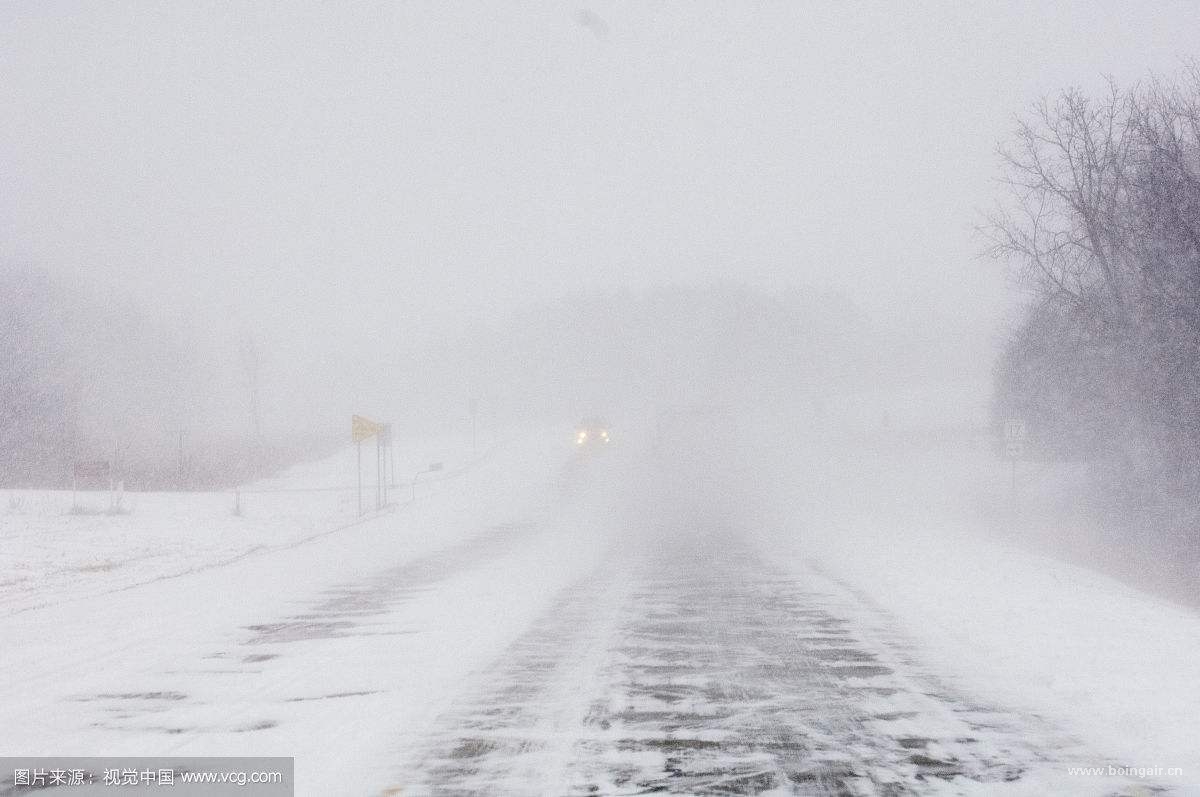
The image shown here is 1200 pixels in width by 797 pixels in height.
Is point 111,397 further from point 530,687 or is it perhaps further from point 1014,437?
point 530,687

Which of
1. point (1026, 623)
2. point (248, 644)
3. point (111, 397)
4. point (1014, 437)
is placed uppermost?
point (111, 397)

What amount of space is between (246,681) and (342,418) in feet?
350

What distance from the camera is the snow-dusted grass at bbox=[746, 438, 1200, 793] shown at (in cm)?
679

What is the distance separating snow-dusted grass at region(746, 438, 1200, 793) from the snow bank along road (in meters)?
0.26

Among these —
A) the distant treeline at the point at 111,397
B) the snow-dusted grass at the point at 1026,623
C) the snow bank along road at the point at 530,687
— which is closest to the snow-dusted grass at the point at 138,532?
the snow bank along road at the point at 530,687

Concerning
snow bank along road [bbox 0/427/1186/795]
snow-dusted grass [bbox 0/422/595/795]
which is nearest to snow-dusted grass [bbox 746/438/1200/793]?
snow bank along road [bbox 0/427/1186/795]

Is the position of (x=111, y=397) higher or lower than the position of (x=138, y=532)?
higher

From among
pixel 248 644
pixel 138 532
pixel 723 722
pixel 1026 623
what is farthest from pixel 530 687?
pixel 138 532

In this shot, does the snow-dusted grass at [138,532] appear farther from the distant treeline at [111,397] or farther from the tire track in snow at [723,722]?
the tire track in snow at [723,722]

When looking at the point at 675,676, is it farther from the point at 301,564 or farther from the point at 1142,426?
the point at 1142,426

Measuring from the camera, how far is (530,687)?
8078 mm

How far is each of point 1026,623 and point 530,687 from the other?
5.58 meters

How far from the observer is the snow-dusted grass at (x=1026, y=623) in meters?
6.79

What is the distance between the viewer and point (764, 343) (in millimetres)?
114062
